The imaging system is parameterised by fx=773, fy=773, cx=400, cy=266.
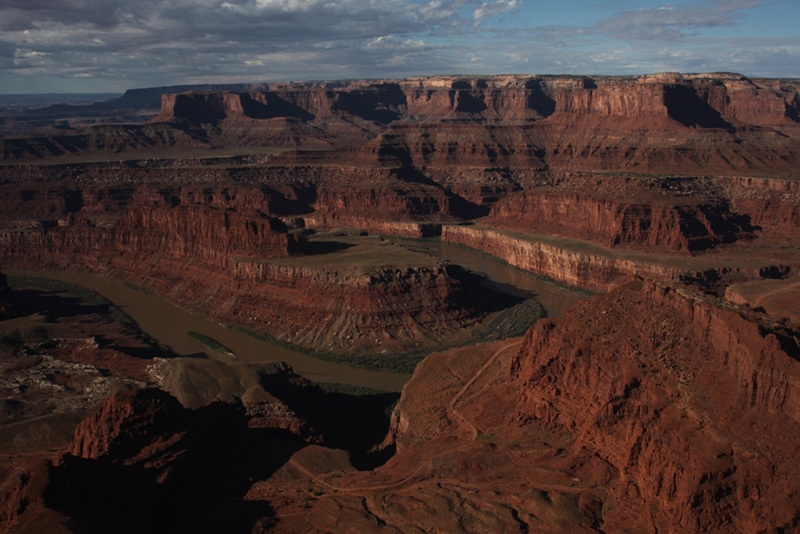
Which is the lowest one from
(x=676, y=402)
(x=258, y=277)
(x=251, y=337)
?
(x=251, y=337)

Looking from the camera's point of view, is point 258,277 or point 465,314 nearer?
point 465,314

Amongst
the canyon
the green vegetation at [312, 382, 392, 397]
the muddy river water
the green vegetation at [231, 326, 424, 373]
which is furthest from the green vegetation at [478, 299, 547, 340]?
the green vegetation at [312, 382, 392, 397]

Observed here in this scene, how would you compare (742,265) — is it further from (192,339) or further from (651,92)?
(651,92)

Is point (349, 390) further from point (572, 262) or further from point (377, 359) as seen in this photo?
point (572, 262)

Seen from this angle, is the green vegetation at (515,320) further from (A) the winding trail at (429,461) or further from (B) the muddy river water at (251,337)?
(A) the winding trail at (429,461)

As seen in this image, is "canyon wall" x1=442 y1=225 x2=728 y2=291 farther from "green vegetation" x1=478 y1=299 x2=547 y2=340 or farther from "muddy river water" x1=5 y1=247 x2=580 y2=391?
"green vegetation" x1=478 y1=299 x2=547 y2=340

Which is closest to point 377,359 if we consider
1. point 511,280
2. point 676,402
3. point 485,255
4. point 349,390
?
point 349,390
